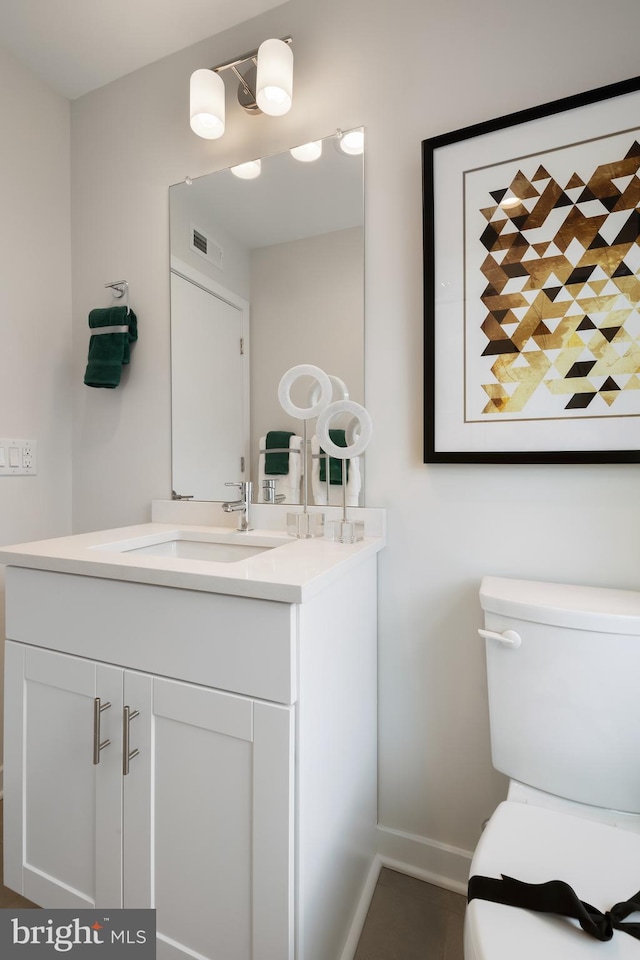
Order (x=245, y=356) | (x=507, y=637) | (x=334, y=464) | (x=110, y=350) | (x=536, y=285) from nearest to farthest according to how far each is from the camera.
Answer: (x=507, y=637) → (x=536, y=285) → (x=334, y=464) → (x=245, y=356) → (x=110, y=350)

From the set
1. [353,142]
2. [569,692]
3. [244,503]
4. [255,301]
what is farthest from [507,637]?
[353,142]

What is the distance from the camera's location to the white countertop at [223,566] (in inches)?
33.9

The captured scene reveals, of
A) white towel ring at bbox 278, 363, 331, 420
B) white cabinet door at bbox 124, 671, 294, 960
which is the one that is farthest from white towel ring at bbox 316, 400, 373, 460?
white cabinet door at bbox 124, 671, 294, 960

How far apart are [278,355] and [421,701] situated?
1.05 metres

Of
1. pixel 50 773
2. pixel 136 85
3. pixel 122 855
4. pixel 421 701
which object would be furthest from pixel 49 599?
pixel 136 85

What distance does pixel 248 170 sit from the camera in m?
1.53

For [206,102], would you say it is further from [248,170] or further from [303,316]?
[303,316]

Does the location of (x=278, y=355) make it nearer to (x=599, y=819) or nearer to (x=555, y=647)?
(x=555, y=647)

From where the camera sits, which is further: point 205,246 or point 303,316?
point 205,246

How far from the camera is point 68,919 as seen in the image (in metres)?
1.09

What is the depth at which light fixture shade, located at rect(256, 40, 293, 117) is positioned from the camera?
1327 mm

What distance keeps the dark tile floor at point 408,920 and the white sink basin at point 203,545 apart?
35.8 inches

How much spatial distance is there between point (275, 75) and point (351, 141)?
0.84 feet

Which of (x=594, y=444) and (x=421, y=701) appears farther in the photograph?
(x=421, y=701)
